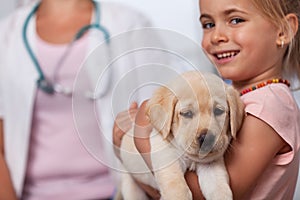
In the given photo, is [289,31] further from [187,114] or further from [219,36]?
[187,114]

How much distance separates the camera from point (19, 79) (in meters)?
0.80

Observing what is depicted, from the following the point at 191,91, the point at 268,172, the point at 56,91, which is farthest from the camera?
the point at 56,91

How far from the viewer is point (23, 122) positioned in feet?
2.63

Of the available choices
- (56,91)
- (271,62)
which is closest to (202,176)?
(271,62)

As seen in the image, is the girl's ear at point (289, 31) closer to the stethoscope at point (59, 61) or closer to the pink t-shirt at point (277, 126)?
the pink t-shirt at point (277, 126)

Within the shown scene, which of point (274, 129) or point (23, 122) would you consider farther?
point (23, 122)

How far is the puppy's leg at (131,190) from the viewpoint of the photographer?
0.65 metres

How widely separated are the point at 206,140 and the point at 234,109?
5 cm

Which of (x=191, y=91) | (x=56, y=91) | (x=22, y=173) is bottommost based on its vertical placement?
(x=22, y=173)

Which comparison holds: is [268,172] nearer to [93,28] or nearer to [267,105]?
[267,105]

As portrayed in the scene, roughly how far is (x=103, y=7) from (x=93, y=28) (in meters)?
0.04

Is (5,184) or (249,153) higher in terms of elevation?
(249,153)

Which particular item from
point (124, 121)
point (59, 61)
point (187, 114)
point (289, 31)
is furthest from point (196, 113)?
point (59, 61)

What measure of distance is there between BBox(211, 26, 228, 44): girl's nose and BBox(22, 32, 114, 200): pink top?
0.75 ft
